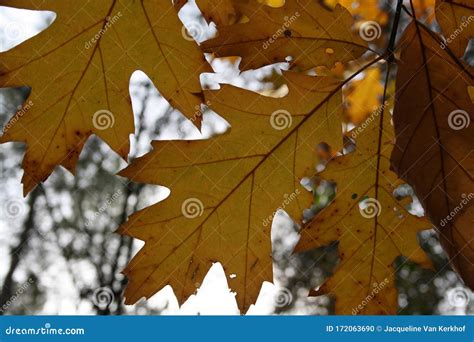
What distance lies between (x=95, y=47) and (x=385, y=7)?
10.9ft

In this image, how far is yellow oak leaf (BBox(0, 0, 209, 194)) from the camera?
1214mm

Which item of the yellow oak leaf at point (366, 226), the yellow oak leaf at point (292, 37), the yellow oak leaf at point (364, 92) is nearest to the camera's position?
the yellow oak leaf at point (292, 37)

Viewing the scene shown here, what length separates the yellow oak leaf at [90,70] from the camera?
121 cm

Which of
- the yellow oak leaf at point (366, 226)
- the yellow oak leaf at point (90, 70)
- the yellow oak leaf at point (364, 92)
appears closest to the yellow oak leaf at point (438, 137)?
the yellow oak leaf at point (366, 226)

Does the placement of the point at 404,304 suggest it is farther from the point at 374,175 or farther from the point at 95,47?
the point at 95,47

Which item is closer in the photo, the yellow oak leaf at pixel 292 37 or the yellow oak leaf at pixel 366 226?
the yellow oak leaf at pixel 292 37

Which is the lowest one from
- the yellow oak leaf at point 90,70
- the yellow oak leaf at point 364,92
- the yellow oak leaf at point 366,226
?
the yellow oak leaf at point 366,226

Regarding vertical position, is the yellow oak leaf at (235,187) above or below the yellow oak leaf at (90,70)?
below

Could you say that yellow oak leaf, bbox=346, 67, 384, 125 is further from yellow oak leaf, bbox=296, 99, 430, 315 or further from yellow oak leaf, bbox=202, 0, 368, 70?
yellow oak leaf, bbox=202, 0, 368, 70

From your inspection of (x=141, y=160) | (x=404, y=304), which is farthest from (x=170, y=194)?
(x=404, y=304)

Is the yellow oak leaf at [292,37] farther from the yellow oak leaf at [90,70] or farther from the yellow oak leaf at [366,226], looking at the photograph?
the yellow oak leaf at [366,226]

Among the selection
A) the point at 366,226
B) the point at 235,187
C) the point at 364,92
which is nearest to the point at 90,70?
the point at 235,187

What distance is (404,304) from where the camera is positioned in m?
9.23

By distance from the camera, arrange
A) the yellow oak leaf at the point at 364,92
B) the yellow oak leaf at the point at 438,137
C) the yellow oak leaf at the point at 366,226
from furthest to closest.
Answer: the yellow oak leaf at the point at 364,92
the yellow oak leaf at the point at 366,226
the yellow oak leaf at the point at 438,137
